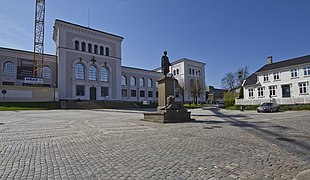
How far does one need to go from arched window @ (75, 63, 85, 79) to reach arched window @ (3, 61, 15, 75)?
46.2 feet

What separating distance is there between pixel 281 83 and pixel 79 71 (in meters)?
47.4

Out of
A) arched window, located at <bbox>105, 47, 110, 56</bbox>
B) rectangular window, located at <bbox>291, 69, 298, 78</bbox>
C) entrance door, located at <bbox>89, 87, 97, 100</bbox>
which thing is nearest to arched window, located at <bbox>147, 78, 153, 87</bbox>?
arched window, located at <bbox>105, 47, 110, 56</bbox>

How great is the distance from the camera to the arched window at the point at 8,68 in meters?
45.8

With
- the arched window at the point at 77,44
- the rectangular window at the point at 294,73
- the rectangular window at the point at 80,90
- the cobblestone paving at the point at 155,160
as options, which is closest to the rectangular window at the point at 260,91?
the rectangular window at the point at 294,73

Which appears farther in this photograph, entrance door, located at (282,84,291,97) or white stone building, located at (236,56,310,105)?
entrance door, located at (282,84,291,97)

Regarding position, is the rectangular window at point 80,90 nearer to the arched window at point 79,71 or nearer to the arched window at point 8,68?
the arched window at point 79,71

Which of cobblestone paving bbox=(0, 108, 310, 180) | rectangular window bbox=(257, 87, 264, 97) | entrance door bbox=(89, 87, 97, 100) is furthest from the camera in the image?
entrance door bbox=(89, 87, 97, 100)

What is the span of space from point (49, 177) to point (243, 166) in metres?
3.82

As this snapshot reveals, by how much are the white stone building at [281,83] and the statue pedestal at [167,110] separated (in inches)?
969

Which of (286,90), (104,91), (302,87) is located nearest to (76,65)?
(104,91)

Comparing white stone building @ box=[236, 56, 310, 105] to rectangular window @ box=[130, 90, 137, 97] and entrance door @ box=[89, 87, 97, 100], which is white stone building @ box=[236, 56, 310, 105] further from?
rectangular window @ box=[130, 90, 137, 97]

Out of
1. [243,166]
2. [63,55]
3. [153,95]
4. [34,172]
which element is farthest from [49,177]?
[153,95]

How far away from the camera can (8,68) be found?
4625cm

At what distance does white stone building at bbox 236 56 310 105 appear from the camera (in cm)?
3428
